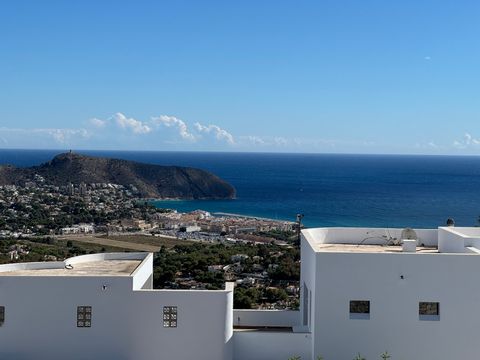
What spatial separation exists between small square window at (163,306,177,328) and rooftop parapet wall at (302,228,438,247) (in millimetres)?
4523

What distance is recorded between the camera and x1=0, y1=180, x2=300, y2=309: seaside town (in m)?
33.7

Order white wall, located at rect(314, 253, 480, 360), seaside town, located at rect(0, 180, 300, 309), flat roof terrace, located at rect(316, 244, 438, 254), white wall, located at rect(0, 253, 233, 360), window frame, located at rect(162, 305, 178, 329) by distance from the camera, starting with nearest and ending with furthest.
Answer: white wall, located at rect(314, 253, 480, 360)
white wall, located at rect(0, 253, 233, 360)
window frame, located at rect(162, 305, 178, 329)
flat roof terrace, located at rect(316, 244, 438, 254)
seaside town, located at rect(0, 180, 300, 309)

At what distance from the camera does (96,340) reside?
44.2 ft

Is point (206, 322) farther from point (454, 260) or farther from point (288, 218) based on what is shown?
point (288, 218)

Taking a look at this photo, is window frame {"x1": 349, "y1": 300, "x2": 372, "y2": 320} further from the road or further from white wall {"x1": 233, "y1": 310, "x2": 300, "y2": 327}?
the road

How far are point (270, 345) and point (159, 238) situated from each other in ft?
172

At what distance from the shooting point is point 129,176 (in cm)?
12206

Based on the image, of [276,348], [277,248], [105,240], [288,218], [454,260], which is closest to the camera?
[454,260]

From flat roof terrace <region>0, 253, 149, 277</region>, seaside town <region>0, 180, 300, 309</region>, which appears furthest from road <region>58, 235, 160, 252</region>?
flat roof terrace <region>0, 253, 149, 277</region>

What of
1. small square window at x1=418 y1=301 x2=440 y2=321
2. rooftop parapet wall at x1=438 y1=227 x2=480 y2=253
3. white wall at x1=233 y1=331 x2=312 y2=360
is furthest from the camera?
rooftop parapet wall at x1=438 y1=227 x2=480 y2=253

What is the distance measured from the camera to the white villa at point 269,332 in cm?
1302

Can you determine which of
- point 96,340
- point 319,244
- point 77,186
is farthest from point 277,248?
point 77,186

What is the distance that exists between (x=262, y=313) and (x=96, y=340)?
4.35m

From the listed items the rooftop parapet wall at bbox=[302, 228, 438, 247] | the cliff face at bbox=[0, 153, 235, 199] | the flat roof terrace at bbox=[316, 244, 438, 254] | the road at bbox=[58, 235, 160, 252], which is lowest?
the road at bbox=[58, 235, 160, 252]
